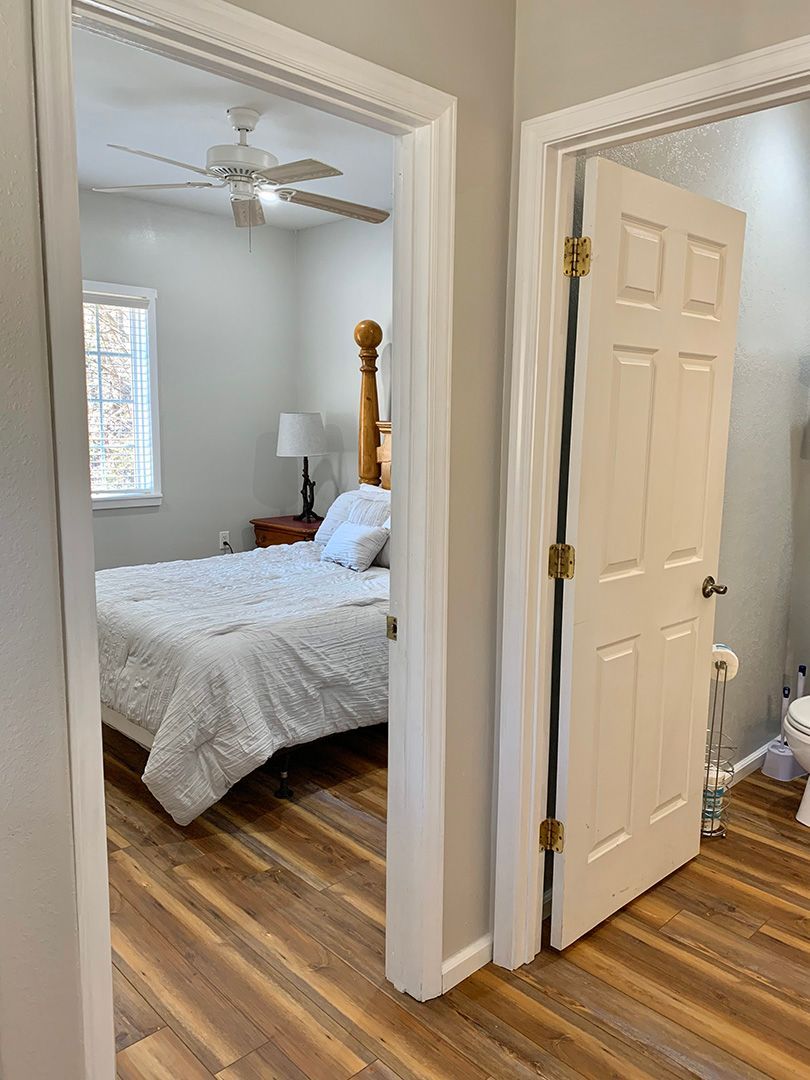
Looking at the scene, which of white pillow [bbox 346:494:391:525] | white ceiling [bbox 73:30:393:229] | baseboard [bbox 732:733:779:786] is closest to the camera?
white ceiling [bbox 73:30:393:229]

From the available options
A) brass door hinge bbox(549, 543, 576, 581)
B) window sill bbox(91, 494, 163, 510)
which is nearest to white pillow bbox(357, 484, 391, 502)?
window sill bbox(91, 494, 163, 510)

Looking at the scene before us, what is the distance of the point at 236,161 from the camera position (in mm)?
3299

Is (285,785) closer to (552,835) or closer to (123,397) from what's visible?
(552,835)

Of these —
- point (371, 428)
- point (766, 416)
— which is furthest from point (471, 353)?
point (371, 428)

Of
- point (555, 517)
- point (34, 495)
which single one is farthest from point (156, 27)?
point (555, 517)

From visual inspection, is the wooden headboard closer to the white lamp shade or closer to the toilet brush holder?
the white lamp shade

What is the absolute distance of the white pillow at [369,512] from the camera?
438 cm

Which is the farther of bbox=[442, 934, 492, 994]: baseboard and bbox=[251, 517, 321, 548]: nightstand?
bbox=[251, 517, 321, 548]: nightstand

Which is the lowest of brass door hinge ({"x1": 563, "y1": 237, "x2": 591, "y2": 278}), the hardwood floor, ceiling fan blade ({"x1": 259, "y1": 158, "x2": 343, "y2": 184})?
the hardwood floor

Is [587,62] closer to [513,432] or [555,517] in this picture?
[513,432]

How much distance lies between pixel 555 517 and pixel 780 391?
65.8 inches

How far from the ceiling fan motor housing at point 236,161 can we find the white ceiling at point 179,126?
20 cm

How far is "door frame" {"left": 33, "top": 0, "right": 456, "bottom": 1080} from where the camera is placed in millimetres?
1229

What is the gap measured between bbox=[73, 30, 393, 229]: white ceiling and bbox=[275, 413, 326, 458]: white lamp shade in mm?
1401
